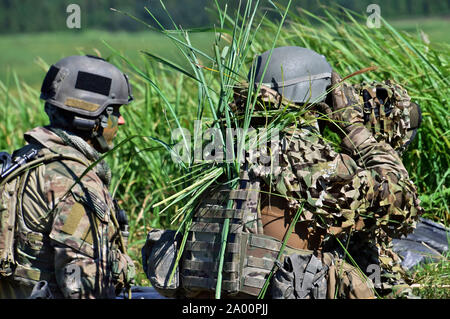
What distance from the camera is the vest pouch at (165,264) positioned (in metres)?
3.23

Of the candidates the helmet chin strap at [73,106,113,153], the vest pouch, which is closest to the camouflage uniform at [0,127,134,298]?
the helmet chin strap at [73,106,113,153]

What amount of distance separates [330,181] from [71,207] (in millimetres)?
1221

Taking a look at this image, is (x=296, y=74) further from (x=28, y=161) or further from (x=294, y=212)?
(x=28, y=161)

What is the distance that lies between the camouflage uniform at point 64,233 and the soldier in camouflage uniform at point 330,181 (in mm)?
814

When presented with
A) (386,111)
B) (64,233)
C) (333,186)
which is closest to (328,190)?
(333,186)

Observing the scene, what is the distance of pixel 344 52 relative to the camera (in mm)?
5566

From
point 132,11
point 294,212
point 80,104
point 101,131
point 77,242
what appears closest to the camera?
point 294,212

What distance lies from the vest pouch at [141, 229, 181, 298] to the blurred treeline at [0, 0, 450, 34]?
1000 mm

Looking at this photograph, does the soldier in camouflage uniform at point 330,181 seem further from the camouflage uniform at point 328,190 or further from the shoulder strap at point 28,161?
the shoulder strap at point 28,161

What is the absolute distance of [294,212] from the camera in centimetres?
319

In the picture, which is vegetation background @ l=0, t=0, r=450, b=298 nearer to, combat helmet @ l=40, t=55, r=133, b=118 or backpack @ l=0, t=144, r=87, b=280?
combat helmet @ l=40, t=55, r=133, b=118

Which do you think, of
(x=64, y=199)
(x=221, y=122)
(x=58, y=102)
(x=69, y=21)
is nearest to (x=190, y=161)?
(x=221, y=122)
